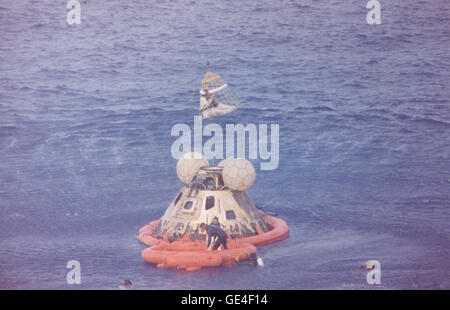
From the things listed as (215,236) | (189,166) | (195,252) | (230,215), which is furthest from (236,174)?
(195,252)

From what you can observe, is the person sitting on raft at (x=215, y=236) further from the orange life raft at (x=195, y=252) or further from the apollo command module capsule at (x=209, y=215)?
the orange life raft at (x=195, y=252)

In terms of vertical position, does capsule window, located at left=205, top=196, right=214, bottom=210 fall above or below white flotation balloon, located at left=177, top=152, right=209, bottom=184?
below

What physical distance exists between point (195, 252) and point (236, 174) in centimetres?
399

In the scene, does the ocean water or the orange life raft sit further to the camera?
the ocean water

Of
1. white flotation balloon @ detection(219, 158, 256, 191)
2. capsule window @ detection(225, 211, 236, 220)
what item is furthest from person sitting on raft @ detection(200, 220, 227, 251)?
white flotation balloon @ detection(219, 158, 256, 191)

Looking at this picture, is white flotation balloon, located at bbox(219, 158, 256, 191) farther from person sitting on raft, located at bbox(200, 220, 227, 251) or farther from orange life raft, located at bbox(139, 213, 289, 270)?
person sitting on raft, located at bbox(200, 220, 227, 251)

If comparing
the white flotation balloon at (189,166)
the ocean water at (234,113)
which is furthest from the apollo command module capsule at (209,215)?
the ocean water at (234,113)

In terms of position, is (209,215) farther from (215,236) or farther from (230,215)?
(215,236)

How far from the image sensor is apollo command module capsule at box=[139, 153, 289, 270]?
1039 inches

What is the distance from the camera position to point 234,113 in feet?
171

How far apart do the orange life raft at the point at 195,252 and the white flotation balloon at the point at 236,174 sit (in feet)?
7.45

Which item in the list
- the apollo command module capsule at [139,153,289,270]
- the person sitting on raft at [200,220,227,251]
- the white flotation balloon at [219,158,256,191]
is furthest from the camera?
the white flotation balloon at [219,158,256,191]

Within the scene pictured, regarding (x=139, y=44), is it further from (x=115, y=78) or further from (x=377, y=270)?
(x=377, y=270)

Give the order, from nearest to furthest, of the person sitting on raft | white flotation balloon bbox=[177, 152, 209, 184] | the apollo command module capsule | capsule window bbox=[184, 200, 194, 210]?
the person sitting on raft
the apollo command module capsule
capsule window bbox=[184, 200, 194, 210]
white flotation balloon bbox=[177, 152, 209, 184]
